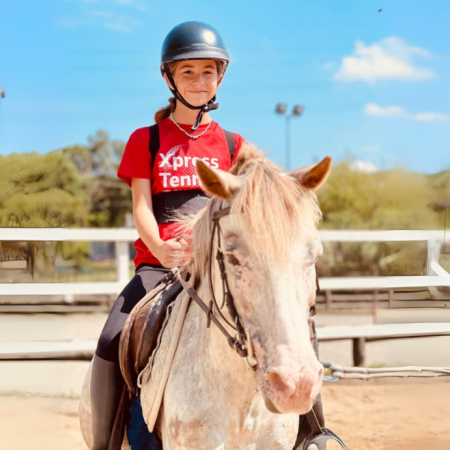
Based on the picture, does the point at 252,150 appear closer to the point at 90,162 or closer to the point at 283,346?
the point at 283,346

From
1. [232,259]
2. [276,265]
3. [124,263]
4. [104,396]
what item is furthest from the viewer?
[124,263]

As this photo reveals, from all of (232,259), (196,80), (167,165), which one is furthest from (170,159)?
(232,259)

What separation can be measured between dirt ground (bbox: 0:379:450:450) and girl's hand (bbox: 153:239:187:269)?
12.0 feet

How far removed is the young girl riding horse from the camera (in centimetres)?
236

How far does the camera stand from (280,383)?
1.46 metres

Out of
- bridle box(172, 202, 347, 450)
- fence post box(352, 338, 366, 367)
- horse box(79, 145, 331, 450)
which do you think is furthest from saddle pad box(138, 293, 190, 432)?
fence post box(352, 338, 366, 367)

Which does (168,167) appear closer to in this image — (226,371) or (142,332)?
(142,332)

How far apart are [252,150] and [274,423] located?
114 cm

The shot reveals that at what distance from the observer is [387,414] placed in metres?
5.73

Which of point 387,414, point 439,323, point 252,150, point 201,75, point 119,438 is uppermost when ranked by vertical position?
point 201,75

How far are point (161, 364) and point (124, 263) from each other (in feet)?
15.1

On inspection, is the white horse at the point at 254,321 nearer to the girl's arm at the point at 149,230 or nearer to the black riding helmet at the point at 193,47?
the girl's arm at the point at 149,230

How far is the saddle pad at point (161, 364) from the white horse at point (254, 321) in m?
0.03

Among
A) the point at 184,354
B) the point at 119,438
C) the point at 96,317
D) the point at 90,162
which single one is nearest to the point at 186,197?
the point at 184,354
